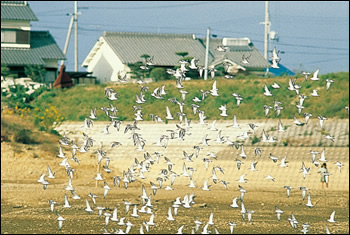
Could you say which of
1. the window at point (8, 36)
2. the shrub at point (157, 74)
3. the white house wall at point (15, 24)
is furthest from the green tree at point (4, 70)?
the shrub at point (157, 74)

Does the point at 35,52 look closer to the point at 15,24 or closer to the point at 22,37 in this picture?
the point at 22,37

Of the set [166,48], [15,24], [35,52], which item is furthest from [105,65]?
[15,24]

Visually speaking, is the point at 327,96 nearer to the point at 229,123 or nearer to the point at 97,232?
the point at 229,123

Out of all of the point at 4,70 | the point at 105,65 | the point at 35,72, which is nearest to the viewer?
the point at 4,70

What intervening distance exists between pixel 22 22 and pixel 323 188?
4413cm

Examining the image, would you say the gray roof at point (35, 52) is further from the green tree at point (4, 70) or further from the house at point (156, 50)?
the house at point (156, 50)

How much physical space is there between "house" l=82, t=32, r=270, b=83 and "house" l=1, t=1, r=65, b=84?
182 inches

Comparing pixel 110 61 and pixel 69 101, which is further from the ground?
pixel 110 61

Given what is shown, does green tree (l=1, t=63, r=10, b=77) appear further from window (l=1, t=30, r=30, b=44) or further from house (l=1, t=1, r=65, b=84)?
window (l=1, t=30, r=30, b=44)

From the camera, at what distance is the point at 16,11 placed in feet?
278

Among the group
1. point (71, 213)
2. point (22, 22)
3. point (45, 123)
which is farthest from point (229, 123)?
point (22, 22)

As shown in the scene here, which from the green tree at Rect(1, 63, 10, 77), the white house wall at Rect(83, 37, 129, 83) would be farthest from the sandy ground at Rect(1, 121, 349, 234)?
the white house wall at Rect(83, 37, 129, 83)

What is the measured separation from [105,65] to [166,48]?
627 centimetres

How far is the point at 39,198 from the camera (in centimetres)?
4684
